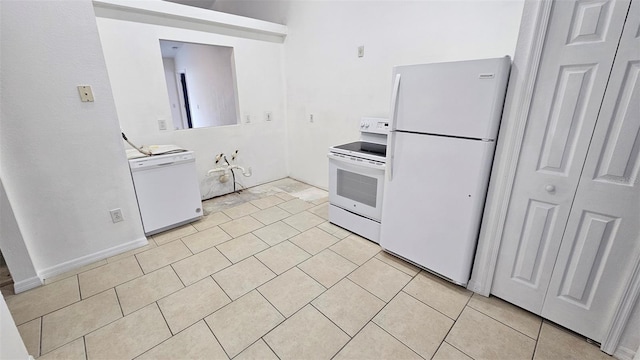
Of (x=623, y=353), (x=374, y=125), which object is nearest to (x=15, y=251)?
(x=374, y=125)

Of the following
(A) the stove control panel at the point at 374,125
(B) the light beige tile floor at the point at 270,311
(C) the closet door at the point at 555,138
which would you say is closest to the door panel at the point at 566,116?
(C) the closet door at the point at 555,138

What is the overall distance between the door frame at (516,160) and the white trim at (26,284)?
10.7ft

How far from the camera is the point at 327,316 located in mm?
1724

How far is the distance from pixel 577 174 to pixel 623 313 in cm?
75

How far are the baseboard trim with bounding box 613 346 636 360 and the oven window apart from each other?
1660 mm

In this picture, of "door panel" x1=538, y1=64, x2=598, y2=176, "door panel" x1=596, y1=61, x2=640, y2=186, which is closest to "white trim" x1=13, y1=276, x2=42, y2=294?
"door panel" x1=538, y1=64, x2=598, y2=176

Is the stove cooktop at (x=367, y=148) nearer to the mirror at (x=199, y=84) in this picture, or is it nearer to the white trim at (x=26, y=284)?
the mirror at (x=199, y=84)

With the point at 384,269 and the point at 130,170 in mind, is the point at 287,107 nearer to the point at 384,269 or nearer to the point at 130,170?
the point at 130,170

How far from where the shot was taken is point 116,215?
92.6 inches

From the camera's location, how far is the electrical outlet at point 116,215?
2.33 meters

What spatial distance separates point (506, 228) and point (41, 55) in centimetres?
335

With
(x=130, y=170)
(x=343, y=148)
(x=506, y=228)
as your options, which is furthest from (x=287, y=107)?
(x=506, y=228)

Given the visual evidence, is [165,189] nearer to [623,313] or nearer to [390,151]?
[390,151]

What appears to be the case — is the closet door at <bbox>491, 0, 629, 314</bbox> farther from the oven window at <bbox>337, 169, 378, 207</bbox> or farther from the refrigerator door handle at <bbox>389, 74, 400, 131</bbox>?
the oven window at <bbox>337, 169, 378, 207</bbox>
